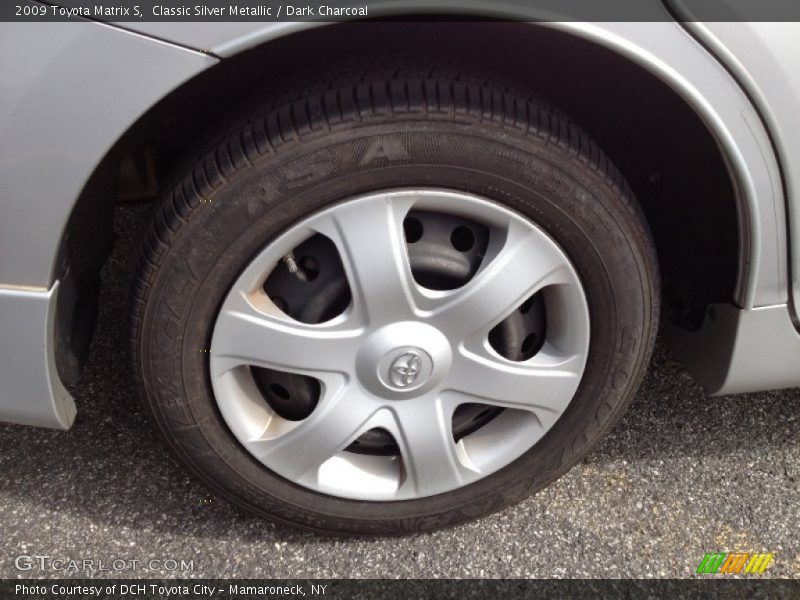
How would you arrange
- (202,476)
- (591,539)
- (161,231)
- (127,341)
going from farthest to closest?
(591,539) < (202,476) < (127,341) < (161,231)

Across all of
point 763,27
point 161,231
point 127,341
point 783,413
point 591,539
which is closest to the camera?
point 763,27

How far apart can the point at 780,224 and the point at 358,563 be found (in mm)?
1044

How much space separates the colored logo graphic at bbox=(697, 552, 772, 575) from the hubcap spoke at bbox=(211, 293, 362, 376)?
887 mm

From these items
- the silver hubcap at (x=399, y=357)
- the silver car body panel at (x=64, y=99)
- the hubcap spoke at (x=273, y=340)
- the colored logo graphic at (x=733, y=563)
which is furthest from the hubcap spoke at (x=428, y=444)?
the silver car body panel at (x=64, y=99)

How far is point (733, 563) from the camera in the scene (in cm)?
158

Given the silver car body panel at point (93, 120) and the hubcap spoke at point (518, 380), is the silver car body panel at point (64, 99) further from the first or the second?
the hubcap spoke at point (518, 380)

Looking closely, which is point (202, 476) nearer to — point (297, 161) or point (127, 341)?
point (127, 341)

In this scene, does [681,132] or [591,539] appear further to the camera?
[591,539]

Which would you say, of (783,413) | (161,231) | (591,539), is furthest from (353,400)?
(783,413)

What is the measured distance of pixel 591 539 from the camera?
162cm

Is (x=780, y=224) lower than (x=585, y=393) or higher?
higher

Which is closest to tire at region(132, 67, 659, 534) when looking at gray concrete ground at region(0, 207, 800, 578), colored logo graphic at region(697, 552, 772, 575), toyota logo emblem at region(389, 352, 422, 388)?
→ toyota logo emblem at region(389, 352, 422, 388)

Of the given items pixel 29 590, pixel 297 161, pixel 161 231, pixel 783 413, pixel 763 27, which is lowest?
pixel 29 590

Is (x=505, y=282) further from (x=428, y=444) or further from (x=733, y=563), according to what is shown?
(x=733, y=563)
